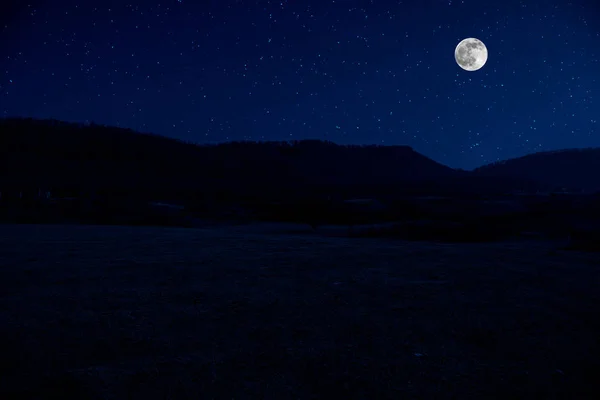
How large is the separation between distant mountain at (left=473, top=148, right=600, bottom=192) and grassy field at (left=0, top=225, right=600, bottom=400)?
47049 millimetres

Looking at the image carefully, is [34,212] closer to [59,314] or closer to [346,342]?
[59,314]

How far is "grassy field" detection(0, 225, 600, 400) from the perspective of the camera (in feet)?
5.19

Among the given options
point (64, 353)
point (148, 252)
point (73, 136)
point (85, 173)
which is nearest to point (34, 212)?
point (148, 252)

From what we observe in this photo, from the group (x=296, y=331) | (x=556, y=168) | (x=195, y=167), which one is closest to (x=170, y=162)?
(x=195, y=167)

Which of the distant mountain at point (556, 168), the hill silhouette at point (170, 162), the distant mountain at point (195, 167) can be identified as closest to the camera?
the distant mountain at point (195, 167)

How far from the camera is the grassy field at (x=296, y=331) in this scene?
5.19ft

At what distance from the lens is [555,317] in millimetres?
2463

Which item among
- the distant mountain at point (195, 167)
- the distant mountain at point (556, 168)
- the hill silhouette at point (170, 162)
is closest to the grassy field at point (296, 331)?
the distant mountain at point (195, 167)

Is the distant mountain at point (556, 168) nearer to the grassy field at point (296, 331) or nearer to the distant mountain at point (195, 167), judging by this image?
the distant mountain at point (195, 167)

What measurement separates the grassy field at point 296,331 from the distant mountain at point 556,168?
154 feet

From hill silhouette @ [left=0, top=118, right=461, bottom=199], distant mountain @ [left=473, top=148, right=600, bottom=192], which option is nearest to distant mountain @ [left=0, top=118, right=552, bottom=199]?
hill silhouette @ [left=0, top=118, right=461, bottom=199]

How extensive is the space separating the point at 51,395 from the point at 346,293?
6.64 ft

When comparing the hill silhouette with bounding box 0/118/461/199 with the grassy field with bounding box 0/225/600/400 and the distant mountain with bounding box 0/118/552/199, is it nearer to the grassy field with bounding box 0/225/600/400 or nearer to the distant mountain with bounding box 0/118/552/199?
the distant mountain with bounding box 0/118/552/199

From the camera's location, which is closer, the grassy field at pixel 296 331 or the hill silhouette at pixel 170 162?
the grassy field at pixel 296 331
